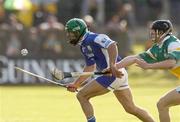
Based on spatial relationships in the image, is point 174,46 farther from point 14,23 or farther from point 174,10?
point 174,10

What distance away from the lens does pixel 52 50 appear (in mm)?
29641

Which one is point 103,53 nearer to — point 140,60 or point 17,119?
point 140,60

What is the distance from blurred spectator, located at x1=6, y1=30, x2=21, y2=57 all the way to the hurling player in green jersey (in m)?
14.8

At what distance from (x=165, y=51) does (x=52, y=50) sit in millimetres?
15424

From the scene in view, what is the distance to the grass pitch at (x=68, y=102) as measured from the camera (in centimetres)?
1936

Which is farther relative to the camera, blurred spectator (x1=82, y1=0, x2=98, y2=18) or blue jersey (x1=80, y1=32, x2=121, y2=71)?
blurred spectator (x1=82, y1=0, x2=98, y2=18)

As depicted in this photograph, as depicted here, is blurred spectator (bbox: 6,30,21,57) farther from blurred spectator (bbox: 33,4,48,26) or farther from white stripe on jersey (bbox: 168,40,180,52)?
white stripe on jersey (bbox: 168,40,180,52)

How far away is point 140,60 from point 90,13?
2032 cm

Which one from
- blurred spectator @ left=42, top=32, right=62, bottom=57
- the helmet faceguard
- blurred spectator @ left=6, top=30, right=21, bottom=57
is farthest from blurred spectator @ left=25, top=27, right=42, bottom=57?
the helmet faceguard

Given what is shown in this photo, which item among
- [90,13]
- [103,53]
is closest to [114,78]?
[103,53]

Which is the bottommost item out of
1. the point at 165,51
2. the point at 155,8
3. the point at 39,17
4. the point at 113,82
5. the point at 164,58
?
the point at 113,82

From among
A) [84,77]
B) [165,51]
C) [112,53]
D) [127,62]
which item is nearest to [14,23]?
[84,77]

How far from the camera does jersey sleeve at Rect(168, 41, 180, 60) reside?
556 inches

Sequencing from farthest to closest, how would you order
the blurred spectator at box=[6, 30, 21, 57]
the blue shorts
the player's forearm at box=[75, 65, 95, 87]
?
1. the blurred spectator at box=[6, 30, 21, 57]
2. the player's forearm at box=[75, 65, 95, 87]
3. the blue shorts
